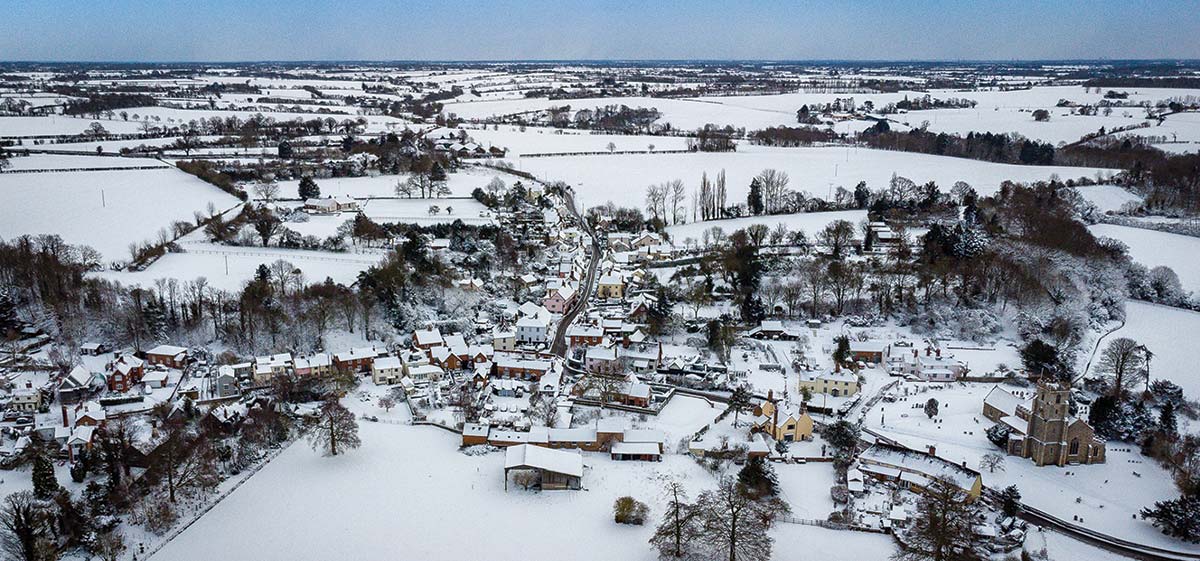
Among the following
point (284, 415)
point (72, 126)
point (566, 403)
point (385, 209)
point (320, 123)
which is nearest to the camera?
point (284, 415)

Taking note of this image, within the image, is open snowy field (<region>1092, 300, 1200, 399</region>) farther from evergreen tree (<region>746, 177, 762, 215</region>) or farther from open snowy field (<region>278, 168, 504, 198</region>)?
open snowy field (<region>278, 168, 504, 198</region>)

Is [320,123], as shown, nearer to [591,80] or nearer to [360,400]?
[360,400]

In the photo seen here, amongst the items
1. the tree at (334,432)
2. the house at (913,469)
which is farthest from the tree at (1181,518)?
the tree at (334,432)

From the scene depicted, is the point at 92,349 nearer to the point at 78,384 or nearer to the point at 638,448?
the point at 78,384

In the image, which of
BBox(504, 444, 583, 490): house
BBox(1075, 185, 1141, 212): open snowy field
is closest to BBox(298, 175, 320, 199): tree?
BBox(504, 444, 583, 490): house

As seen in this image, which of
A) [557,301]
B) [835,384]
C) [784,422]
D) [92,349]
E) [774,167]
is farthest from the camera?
[774,167]

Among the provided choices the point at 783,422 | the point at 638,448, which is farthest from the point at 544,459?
the point at 783,422

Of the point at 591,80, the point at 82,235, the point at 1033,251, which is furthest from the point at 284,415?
the point at 591,80
